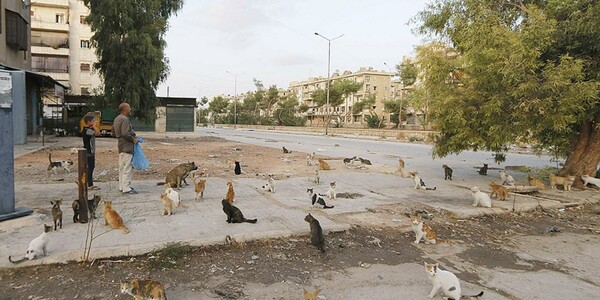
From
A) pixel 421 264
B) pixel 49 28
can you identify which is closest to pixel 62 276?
pixel 421 264

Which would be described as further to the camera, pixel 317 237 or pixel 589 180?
pixel 589 180

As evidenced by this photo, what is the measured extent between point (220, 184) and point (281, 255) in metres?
5.08

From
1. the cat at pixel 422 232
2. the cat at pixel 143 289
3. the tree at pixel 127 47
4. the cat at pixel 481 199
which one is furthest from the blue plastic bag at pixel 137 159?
the tree at pixel 127 47

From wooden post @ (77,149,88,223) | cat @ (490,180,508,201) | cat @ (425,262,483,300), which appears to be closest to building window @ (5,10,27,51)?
wooden post @ (77,149,88,223)

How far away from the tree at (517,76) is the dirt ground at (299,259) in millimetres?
2808

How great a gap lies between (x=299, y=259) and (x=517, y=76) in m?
7.21

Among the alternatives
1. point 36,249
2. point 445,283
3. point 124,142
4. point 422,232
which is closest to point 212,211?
point 124,142

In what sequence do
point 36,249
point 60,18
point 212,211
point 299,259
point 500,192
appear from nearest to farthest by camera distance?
point 36,249, point 299,259, point 212,211, point 500,192, point 60,18

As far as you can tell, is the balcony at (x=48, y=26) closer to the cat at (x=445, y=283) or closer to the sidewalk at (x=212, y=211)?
the sidewalk at (x=212, y=211)

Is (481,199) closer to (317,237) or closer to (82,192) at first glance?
(317,237)

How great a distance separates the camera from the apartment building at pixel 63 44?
4672cm

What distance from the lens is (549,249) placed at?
5.73 metres

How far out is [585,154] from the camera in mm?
10766

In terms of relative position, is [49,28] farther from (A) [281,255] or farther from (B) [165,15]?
(A) [281,255]
